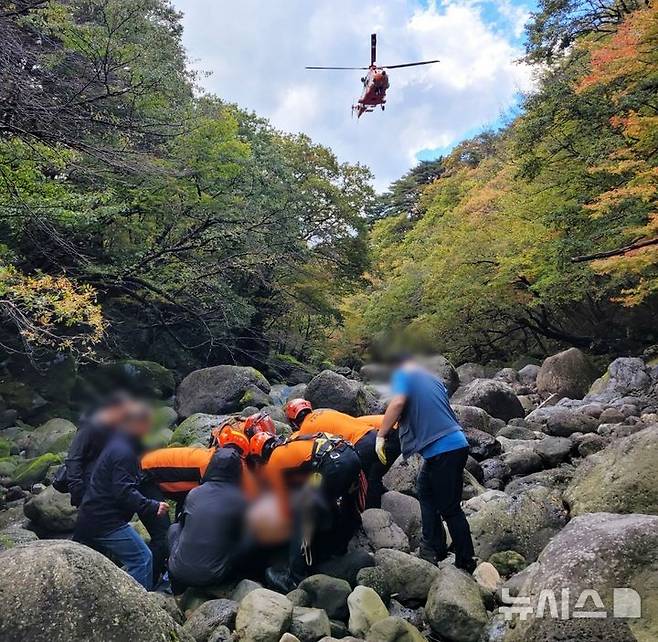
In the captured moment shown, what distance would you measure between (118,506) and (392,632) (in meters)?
2.18

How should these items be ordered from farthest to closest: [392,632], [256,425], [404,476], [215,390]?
[215,390] → [404,476] → [256,425] → [392,632]

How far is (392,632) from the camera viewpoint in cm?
340

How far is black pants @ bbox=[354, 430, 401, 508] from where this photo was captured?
5.16 meters

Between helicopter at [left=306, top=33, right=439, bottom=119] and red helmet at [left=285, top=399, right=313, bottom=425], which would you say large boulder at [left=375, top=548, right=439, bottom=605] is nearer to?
red helmet at [left=285, top=399, right=313, bottom=425]

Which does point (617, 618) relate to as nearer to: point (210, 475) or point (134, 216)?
point (210, 475)

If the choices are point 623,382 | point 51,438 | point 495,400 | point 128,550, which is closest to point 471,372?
point 623,382

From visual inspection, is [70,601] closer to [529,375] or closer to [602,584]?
[602,584]

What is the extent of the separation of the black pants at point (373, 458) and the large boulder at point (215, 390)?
6.75m

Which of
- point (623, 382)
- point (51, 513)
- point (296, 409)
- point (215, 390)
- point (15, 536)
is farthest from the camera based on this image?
point (623, 382)

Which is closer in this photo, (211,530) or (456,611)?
(456,611)

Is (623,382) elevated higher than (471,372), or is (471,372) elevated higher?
(471,372)

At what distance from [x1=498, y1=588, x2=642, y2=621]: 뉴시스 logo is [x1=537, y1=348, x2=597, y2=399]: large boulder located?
45.3ft

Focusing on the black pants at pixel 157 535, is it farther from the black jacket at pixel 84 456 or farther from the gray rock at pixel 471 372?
the gray rock at pixel 471 372

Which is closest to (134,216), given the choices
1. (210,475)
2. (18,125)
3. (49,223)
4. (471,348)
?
(49,223)
